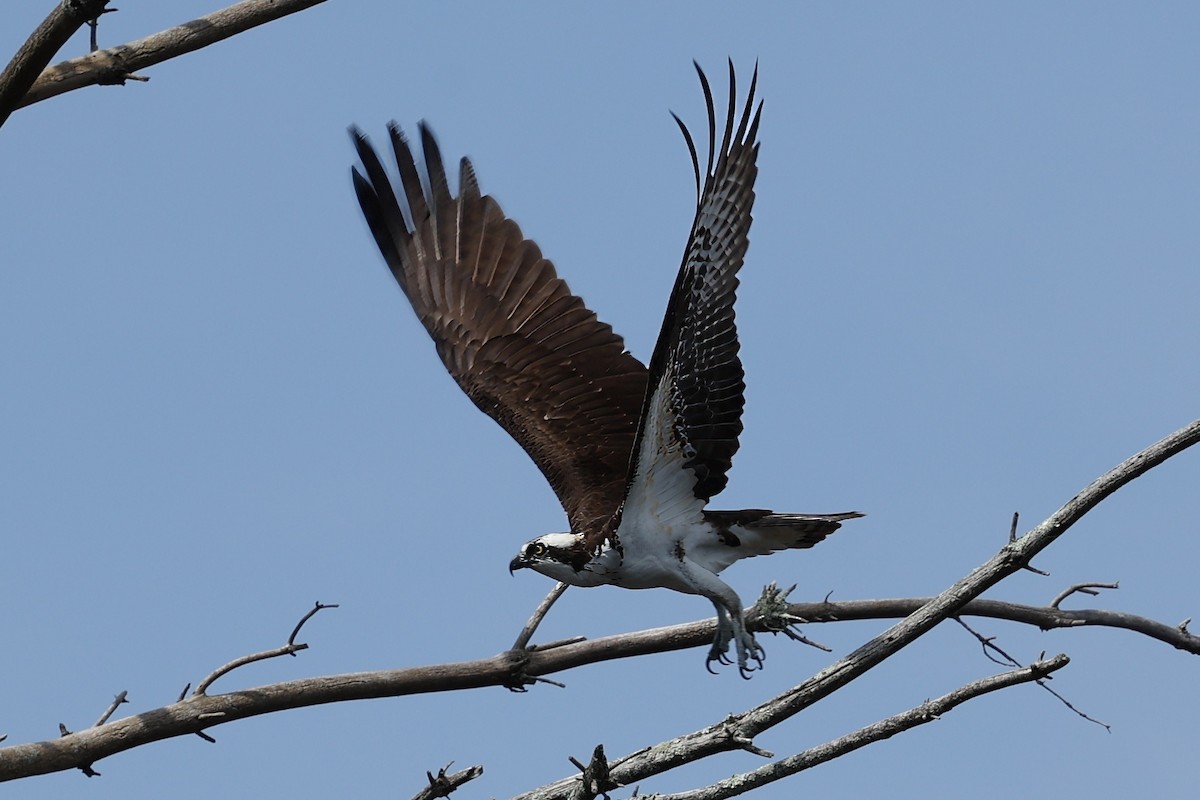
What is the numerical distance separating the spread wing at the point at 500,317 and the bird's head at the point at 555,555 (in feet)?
3.61

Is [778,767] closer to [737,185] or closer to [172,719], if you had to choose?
[737,185]

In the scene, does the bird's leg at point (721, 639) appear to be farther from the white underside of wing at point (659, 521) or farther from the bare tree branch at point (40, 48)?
the bare tree branch at point (40, 48)

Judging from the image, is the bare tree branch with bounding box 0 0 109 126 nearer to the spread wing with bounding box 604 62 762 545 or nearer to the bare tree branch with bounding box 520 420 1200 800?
the spread wing with bounding box 604 62 762 545

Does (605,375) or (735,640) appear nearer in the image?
(735,640)

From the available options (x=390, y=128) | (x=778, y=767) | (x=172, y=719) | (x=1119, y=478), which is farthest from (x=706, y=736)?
(x=390, y=128)

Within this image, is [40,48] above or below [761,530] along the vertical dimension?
above

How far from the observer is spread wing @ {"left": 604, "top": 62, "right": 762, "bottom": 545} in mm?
6473

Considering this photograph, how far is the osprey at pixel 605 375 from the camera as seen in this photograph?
6.62 m

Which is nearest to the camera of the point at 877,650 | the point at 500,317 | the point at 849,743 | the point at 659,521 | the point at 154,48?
the point at 849,743

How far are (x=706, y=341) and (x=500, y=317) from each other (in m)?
3.17

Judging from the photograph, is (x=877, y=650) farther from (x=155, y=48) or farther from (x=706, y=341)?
(x=155, y=48)

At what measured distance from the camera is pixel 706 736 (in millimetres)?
5312

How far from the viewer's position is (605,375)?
29.6 feet

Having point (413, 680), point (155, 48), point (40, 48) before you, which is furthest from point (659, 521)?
point (40, 48)
